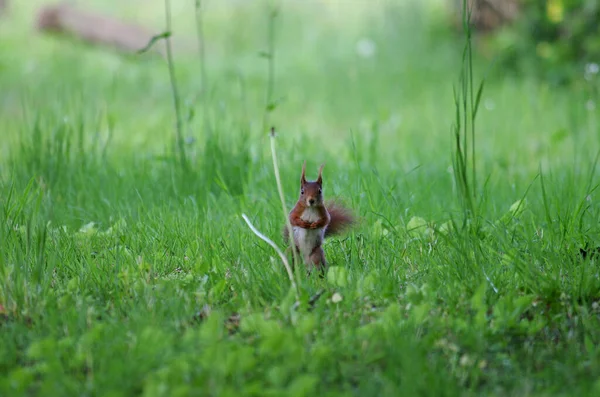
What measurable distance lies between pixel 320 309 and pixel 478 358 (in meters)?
0.56

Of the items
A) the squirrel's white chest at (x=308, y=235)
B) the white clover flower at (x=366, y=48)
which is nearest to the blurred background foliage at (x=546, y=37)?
the white clover flower at (x=366, y=48)

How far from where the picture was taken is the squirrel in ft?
9.23

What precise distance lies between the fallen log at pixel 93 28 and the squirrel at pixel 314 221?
7615 mm

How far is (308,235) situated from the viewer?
2879 mm

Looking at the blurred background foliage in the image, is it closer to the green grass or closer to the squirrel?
the green grass

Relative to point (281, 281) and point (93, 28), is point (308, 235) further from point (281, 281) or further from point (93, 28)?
point (93, 28)

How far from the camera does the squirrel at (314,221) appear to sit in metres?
2.81

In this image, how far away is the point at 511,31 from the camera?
8.58m

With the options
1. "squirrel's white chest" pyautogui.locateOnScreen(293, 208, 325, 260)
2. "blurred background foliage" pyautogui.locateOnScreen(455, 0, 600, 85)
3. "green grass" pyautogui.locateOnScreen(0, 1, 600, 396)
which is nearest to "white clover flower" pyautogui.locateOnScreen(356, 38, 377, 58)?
"blurred background foliage" pyautogui.locateOnScreen(455, 0, 600, 85)

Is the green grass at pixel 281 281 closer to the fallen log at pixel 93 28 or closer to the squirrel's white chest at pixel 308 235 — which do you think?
the squirrel's white chest at pixel 308 235

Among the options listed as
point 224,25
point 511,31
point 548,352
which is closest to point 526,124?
point 511,31

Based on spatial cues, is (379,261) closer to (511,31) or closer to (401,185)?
(401,185)

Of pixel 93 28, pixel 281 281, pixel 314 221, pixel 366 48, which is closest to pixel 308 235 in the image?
pixel 314 221

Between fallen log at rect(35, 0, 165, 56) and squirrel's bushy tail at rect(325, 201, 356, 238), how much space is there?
24.9 ft
